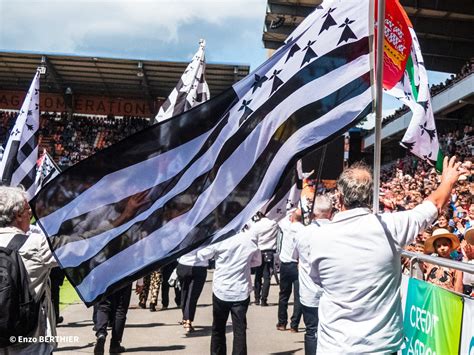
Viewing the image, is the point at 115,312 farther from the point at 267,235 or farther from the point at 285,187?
the point at 267,235

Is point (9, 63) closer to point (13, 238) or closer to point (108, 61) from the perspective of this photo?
point (108, 61)

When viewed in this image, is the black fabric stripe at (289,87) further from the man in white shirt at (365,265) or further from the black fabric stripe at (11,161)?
the black fabric stripe at (11,161)

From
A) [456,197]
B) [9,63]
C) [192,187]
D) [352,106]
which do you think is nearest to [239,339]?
[192,187]

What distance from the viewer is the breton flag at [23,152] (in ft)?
29.9

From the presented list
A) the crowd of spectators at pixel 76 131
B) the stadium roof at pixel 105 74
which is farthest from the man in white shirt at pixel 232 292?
the crowd of spectators at pixel 76 131

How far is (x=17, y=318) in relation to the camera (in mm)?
3580

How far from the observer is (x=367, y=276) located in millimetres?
3396

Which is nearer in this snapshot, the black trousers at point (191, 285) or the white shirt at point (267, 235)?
the black trousers at point (191, 285)

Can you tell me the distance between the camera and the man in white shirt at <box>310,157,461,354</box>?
3365 millimetres

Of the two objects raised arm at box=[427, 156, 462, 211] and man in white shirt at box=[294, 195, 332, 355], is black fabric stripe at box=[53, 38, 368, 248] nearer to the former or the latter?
raised arm at box=[427, 156, 462, 211]

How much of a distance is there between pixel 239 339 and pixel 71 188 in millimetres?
3295

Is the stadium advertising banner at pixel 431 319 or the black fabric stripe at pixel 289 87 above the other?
the black fabric stripe at pixel 289 87

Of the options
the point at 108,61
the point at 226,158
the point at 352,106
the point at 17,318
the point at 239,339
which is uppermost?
the point at 108,61

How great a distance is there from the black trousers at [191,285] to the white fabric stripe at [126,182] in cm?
520
